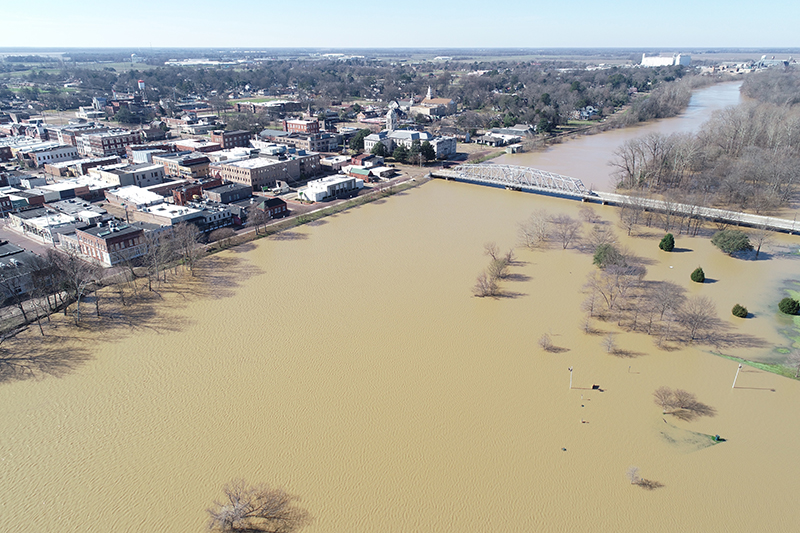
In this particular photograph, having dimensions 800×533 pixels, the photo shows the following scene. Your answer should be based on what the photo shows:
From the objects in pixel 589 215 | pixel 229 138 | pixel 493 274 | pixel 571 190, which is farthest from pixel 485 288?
pixel 229 138

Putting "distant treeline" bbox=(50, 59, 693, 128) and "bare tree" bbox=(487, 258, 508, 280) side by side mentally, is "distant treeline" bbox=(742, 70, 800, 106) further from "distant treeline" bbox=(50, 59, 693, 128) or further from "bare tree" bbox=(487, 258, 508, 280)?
"bare tree" bbox=(487, 258, 508, 280)

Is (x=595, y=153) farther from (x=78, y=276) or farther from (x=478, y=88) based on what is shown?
(x=478, y=88)

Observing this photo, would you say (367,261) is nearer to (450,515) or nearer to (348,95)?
(450,515)

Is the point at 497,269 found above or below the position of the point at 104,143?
below

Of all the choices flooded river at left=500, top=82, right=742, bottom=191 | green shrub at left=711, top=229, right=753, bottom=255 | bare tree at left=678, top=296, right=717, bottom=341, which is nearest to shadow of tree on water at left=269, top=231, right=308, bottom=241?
bare tree at left=678, top=296, right=717, bottom=341

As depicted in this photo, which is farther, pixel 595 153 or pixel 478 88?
pixel 478 88

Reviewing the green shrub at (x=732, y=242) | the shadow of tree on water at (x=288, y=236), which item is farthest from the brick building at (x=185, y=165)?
the green shrub at (x=732, y=242)

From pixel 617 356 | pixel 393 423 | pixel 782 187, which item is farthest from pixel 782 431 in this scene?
pixel 782 187
